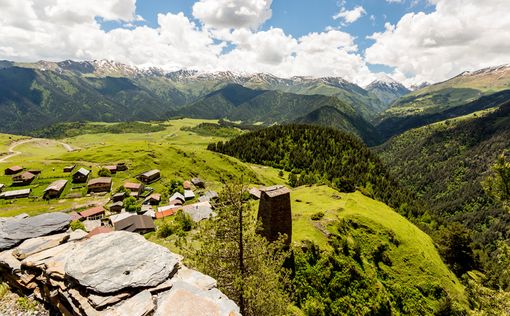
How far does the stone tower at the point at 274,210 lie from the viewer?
3712cm

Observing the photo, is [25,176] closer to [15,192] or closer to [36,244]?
[15,192]

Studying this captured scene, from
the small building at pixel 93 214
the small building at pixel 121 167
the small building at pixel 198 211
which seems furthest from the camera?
the small building at pixel 121 167

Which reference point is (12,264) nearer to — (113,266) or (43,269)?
(43,269)

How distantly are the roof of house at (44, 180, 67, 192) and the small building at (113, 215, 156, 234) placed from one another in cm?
5440

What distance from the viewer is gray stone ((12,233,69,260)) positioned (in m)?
18.4

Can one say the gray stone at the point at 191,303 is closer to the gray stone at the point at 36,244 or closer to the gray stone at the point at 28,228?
the gray stone at the point at 36,244

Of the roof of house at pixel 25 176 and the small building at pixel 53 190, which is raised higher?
the roof of house at pixel 25 176

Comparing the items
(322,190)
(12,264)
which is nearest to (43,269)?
(12,264)

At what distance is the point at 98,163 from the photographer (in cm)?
14912

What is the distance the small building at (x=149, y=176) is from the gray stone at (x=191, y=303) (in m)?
122

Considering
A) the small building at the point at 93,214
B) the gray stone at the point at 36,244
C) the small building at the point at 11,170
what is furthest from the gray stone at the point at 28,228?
the small building at the point at 11,170

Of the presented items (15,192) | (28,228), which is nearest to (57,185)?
(15,192)

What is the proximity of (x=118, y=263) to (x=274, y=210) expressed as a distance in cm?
2440

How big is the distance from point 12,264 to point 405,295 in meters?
52.1
